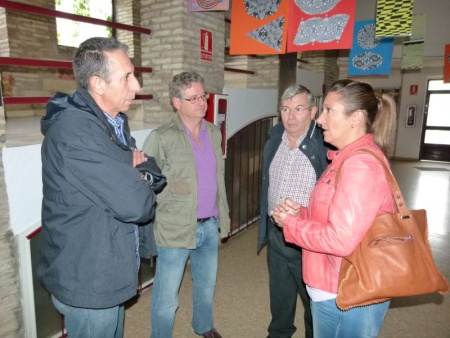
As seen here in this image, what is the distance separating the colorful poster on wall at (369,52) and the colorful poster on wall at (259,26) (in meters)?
1.99

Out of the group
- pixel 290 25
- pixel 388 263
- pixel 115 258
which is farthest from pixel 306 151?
pixel 290 25

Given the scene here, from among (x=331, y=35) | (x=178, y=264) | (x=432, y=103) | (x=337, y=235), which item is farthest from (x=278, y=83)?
(x=432, y=103)

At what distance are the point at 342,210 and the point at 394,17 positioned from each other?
293cm

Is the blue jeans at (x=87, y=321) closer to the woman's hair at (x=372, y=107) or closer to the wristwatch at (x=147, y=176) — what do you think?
the wristwatch at (x=147, y=176)

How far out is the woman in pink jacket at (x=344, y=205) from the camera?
4.15 ft

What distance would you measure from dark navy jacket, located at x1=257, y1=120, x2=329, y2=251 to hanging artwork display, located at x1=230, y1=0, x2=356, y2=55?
111cm

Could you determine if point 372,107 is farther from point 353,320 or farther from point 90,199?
point 90,199

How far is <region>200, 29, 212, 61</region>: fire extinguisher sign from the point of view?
12.7 ft

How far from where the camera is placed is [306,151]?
2.24 metres

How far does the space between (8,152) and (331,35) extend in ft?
9.13

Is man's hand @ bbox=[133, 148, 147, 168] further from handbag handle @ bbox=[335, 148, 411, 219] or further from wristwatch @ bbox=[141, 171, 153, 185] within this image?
handbag handle @ bbox=[335, 148, 411, 219]

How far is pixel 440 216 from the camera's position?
5.88 m

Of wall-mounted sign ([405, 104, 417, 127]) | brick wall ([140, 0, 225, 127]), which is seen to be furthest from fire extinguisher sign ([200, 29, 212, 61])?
wall-mounted sign ([405, 104, 417, 127])

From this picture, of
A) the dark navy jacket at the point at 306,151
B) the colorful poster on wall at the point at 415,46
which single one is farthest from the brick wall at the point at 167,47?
the colorful poster on wall at the point at 415,46
